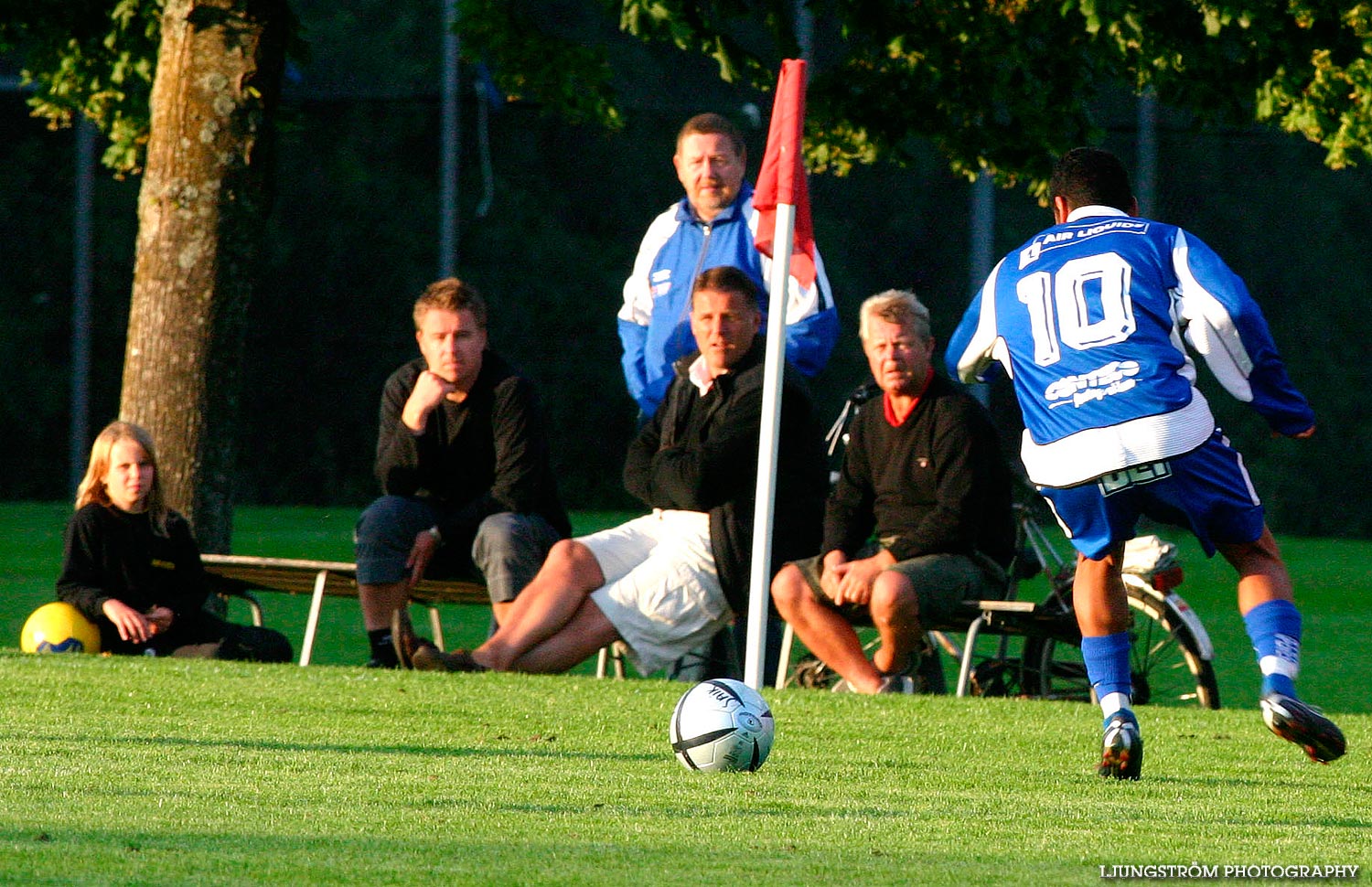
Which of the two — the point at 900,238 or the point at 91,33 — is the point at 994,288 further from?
the point at 900,238

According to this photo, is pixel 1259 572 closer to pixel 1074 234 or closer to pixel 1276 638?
pixel 1276 638

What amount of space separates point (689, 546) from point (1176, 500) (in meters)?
2.75

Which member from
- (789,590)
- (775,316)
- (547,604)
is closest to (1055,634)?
(789,590)

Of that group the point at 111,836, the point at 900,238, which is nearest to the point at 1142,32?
the point at 111,836

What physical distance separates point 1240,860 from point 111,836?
2100 mm

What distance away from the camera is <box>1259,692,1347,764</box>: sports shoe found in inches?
191

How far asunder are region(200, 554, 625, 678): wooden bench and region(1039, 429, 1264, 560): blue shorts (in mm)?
3381

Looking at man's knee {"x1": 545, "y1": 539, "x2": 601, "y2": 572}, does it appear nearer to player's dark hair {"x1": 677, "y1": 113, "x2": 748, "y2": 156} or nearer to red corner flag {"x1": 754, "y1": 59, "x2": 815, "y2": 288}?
red corner flag {"x1": 754, "y1": 59, "x2": 815, "y2": 288}

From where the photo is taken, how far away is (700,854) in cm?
378

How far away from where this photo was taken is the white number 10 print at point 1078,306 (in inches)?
207

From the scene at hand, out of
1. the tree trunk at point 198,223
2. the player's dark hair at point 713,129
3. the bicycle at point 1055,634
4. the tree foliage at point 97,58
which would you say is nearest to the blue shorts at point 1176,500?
the bicycle at point 1055,634

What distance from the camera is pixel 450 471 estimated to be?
27.1ft

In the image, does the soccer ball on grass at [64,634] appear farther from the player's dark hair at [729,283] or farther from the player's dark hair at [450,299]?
the player's dark hair at [729,283]

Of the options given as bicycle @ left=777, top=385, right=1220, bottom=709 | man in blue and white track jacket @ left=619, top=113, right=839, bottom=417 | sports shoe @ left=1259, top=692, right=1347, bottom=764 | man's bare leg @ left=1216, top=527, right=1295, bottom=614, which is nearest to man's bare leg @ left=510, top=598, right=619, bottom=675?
bicycle @ left=777, top=385, right=1220, bottom=709
